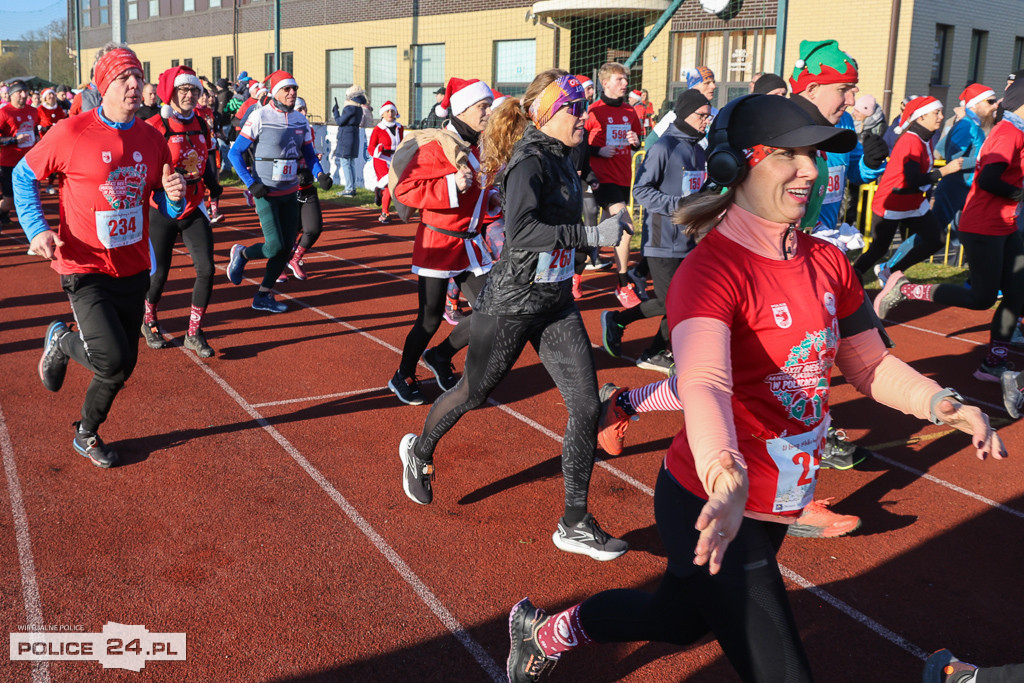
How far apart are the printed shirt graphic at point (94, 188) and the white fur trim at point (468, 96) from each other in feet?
6.39

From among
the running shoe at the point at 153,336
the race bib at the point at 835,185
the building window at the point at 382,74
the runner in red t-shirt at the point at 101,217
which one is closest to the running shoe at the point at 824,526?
the race bib at the point at 835,185

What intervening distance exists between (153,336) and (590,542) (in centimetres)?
512

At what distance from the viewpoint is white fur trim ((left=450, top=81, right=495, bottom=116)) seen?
5715 millimetres

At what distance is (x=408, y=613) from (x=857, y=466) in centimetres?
309

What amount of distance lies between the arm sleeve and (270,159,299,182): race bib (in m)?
4.80

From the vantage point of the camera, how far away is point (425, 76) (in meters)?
30.5

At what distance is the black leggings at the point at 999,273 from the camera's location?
6898 millimetres

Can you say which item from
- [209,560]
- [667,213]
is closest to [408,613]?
[209,560]

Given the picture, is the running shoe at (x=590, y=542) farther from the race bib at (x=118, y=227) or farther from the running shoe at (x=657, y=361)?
the running shoe at (x=657, y=361)

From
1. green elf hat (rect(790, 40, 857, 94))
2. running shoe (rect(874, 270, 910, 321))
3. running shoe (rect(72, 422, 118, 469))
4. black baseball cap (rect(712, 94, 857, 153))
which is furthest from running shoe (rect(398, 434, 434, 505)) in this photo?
running shoe (rect(874, 270, 910, 321))

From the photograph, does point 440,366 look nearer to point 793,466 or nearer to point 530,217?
point 530,217

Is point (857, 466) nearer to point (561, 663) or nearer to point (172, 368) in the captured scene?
point (561, 663)

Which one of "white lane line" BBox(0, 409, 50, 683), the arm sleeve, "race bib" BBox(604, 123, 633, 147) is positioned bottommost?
"white lane line" BBox(0, 409, 50, 683)

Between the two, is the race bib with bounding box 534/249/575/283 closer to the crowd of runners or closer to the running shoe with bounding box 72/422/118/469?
the crowd of runners
